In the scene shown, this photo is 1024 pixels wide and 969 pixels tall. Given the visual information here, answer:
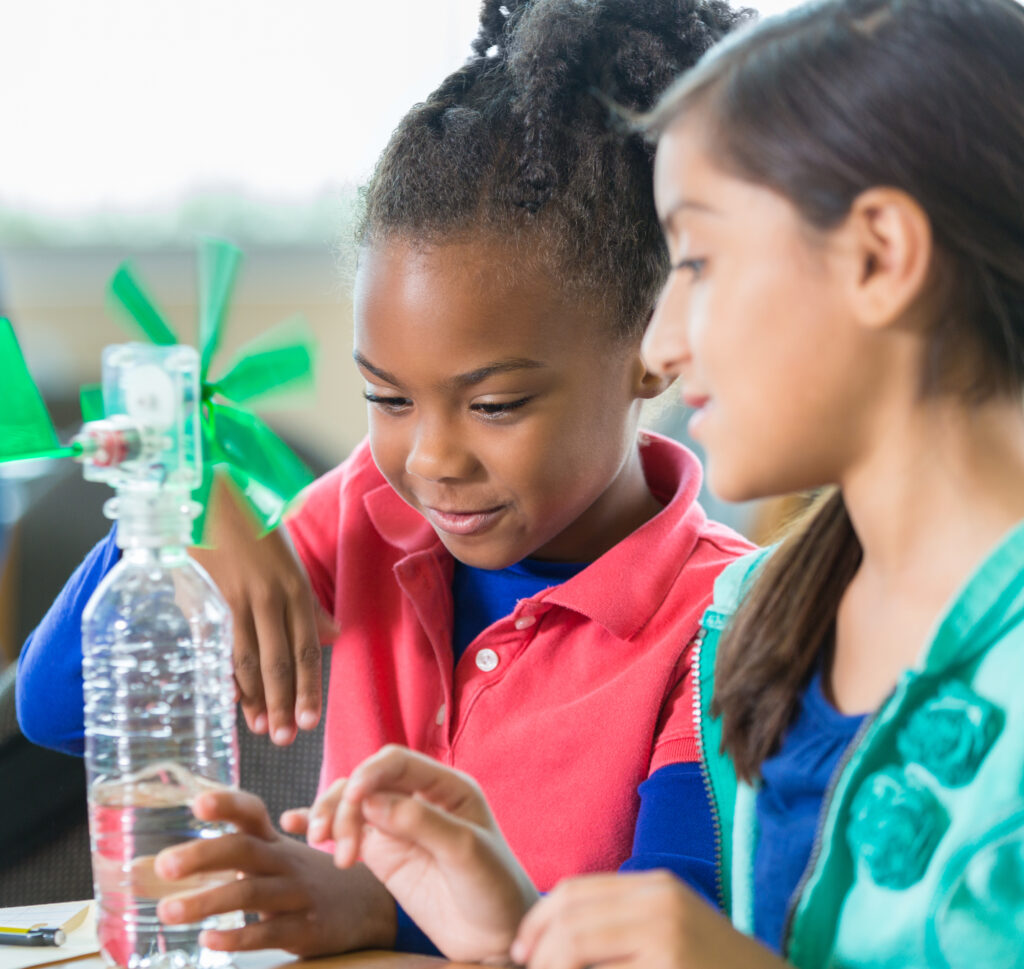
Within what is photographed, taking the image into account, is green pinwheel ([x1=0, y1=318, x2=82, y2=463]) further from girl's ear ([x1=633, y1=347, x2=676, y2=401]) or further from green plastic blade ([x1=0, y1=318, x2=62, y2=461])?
girl's ear ([x1=633, y1=347, x2=676, y2=401])

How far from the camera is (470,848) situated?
0.81m

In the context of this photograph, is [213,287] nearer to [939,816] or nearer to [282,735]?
[282,735]

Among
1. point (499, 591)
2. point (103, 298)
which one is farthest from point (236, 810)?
point (103, 298)

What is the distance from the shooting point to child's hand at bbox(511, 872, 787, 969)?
661 mm

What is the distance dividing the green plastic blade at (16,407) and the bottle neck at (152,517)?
0.08 m

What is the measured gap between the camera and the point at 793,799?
886 millimetres

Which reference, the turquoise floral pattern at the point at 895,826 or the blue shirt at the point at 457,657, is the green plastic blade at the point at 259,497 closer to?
the blue shirt at the point at 457,657

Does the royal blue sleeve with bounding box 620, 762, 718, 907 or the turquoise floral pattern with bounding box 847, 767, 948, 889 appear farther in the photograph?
the royal blue sleeve with bounding box 620, 762, 718, 907

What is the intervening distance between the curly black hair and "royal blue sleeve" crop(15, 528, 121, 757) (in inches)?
16.2

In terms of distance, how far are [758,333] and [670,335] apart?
2.8 inches

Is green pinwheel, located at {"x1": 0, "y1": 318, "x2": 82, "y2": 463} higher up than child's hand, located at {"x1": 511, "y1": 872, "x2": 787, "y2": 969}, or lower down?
higher up

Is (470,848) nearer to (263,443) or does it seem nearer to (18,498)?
(263,443)

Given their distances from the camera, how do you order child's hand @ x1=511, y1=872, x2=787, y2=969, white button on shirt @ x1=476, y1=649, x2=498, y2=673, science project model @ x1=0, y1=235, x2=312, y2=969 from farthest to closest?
white button on shirt @ x1=476, y1=649, x2=498, y2=673 < science project model @ x1=0, y1=235, x2=312, y2=969 < child's hand @ x1=511, y1=872, x2=787, y2=969

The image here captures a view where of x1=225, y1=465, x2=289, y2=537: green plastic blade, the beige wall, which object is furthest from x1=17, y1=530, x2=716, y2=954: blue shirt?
the beige wall
